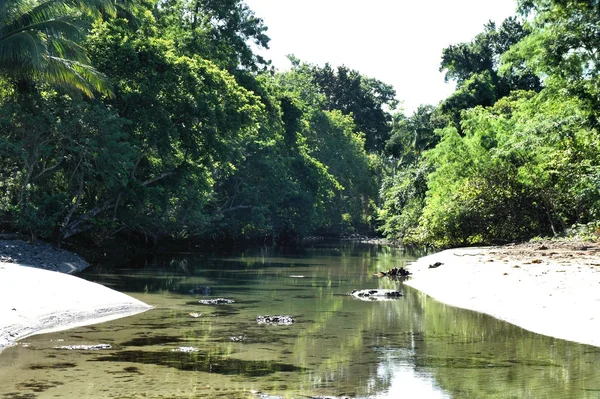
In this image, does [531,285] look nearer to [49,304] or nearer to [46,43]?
[49,304]

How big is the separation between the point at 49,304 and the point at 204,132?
20.0 m

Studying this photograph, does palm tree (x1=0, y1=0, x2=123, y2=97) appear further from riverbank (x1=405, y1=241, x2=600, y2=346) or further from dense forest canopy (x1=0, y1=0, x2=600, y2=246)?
riverbank (x1=405, y1=241, x2=600, y2=346)

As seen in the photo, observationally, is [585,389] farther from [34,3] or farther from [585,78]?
[34,3]

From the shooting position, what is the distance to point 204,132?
113 ft

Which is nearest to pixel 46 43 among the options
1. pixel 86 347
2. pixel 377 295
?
pixel 377 295

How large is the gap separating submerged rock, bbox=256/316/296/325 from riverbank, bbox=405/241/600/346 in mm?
4492

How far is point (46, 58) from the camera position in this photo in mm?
24797

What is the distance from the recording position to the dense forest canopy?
23250 millimetres

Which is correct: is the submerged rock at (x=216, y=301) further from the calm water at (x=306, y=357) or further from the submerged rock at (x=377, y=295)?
the submerged rock at (x=377, y=295)

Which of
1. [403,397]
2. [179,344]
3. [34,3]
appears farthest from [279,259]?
[403,397]

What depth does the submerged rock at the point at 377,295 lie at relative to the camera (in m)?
20.3

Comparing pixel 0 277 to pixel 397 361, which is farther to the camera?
pixel 0 277

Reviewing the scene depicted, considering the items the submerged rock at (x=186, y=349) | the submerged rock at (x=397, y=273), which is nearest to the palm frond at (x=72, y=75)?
the submerged rock at (x=397, y=273)

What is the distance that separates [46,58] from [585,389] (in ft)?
67.6
